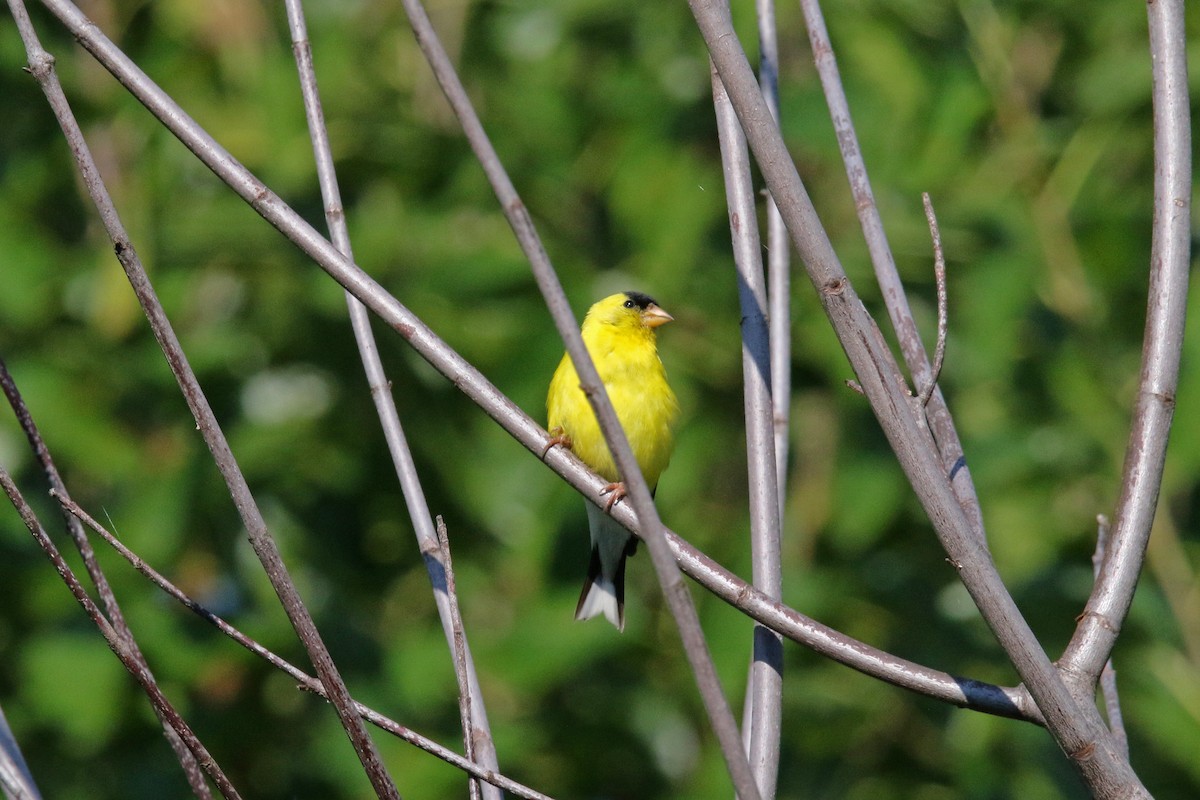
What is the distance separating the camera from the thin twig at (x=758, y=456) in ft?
5.33

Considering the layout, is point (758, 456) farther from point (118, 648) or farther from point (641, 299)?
point (641, 299)

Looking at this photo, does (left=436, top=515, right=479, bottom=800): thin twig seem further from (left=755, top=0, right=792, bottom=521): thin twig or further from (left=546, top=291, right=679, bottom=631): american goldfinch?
(left=546, top=291, right=679, bottom=631): american goldfinch

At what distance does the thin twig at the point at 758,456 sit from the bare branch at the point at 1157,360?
35cm

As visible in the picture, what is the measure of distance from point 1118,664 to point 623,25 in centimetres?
241

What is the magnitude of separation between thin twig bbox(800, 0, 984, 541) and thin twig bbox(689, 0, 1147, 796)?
21 cm

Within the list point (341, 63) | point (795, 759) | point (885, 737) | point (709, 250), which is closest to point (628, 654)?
point (795, 759)

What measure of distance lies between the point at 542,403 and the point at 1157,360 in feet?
7.25

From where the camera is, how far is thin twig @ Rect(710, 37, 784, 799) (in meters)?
1.62

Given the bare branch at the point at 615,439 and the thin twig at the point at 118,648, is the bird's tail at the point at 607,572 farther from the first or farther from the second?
the bare branch at the point at 615,439

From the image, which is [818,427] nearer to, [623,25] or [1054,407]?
[1054,407]

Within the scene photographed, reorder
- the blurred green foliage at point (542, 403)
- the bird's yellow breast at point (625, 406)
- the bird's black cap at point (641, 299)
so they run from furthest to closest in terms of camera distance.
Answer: the bird's black cap at point (641, 299) < the blurred green foliage at point (542, 403) < the bird's yellow breast at point (625, 406)

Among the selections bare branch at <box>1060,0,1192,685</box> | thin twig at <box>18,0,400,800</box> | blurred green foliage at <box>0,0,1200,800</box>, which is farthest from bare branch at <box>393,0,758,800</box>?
blurred green foliage at <box>0,0,1200,800</box>

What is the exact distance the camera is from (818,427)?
4.22m

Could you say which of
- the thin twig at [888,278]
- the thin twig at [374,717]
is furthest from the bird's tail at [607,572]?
the thin twig at [374,717]
